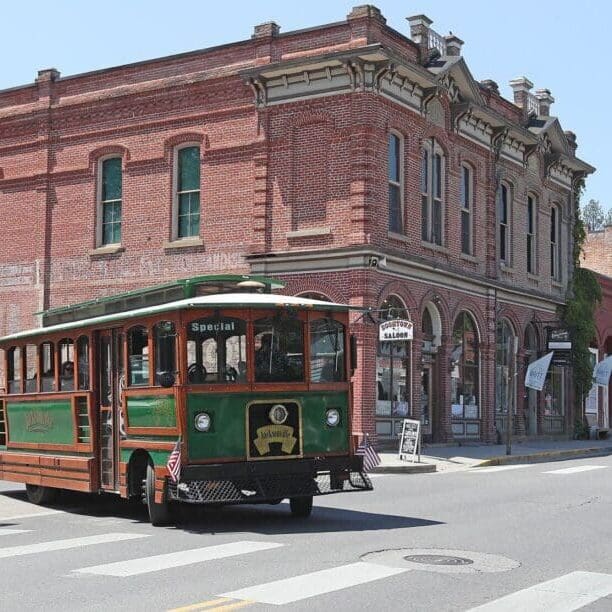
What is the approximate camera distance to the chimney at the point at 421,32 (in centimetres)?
2822

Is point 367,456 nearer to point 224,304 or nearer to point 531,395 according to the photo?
point 224,304

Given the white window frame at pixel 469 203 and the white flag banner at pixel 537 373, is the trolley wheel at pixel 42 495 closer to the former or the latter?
the white window frame at pixel 469 203

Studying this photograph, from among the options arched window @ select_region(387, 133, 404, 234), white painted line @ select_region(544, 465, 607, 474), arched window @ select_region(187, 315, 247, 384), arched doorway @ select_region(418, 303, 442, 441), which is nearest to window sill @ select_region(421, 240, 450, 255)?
arched window @ select_region(387, 133, 404, 234)

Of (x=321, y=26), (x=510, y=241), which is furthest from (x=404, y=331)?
(x=510, y=241)

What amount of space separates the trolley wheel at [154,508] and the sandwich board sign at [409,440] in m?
11.6

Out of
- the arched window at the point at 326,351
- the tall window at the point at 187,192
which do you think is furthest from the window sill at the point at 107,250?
the arched window at the point at 326,351

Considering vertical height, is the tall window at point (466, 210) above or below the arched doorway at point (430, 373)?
above

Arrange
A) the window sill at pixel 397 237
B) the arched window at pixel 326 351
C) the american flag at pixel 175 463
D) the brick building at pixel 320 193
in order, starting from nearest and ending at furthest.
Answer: the american flag at pixel 175 463
the arched window at pixel 326 351
the brick building at pixel 320 193
the window sill at pixel 397 237

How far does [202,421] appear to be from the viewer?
1202cm

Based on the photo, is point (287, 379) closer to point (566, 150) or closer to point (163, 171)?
point (163, 171)

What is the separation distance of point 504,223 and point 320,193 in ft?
29.4

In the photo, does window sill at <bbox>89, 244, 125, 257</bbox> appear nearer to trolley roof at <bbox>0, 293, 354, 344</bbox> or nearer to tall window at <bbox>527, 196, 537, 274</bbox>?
tall window at <bbox>527, 196, 537, 274</bbox>

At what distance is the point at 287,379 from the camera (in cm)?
1263

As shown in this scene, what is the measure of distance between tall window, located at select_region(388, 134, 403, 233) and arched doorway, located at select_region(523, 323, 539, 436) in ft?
29.5
